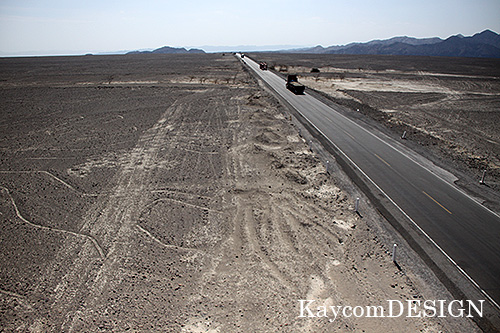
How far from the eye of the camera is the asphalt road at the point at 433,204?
12.0 metres

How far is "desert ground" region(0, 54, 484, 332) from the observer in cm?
972

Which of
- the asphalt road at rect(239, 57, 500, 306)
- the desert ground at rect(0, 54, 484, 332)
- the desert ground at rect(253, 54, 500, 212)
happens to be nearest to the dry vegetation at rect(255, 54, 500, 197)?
the desert ground at rect(253, 54, 500, 212)

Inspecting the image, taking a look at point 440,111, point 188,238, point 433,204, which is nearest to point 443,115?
point 440,111

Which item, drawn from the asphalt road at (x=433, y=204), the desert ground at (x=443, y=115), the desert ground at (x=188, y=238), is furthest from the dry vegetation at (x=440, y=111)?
the asphalt road at (x=433, y=204)

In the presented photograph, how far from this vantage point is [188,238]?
44.4 feet

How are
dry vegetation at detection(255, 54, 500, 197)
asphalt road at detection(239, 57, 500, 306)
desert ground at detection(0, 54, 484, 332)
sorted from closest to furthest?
1. desert ground at detection(0, 54, 484, 332)
2. asphalt road at detection(239, 57, 500, 306)
3. dry vegetation at detection(255, 54, 500, 197)

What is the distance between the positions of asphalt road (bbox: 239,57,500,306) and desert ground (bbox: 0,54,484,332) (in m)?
1.78

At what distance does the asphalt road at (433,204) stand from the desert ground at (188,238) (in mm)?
1779

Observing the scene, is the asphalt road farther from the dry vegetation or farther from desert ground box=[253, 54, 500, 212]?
the dry vegetation

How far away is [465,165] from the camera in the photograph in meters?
21.4

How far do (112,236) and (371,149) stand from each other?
64.4ft

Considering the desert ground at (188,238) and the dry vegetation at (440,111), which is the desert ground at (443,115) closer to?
the dry vegetation at (440,111)

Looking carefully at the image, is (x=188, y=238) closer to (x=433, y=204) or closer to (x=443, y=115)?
(x=433, y=204)

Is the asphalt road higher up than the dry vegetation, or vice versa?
the dry vegetation
